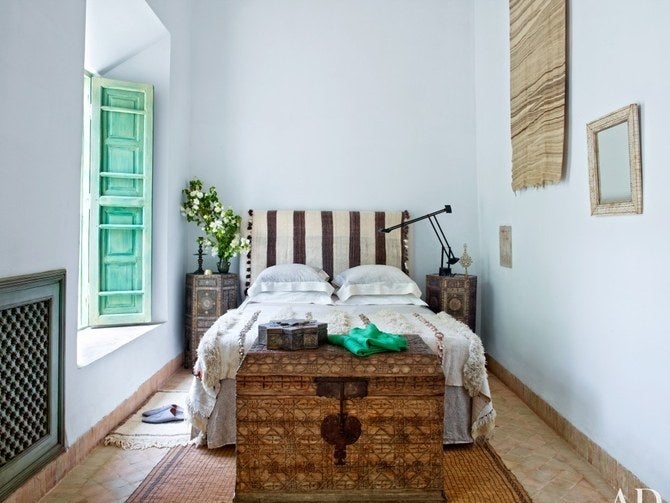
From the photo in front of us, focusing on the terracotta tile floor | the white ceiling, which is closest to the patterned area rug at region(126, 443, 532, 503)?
the terracotta tile floor

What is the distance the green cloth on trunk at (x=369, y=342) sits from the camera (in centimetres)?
220

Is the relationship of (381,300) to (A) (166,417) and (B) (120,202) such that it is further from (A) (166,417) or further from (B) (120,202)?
(B) (120,202)

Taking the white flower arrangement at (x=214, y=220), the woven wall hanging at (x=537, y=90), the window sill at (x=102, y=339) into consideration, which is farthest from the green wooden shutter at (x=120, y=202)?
the woven wall hanging at (x=537, y=90)

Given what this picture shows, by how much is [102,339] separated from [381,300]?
7.08 ft

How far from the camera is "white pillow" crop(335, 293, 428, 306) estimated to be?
398 centimetres

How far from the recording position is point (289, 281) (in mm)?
4199

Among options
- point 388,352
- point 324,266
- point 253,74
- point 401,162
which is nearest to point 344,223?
point 324,266

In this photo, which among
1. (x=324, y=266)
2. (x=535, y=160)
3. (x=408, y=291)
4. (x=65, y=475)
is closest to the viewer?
(x=65, y=475)

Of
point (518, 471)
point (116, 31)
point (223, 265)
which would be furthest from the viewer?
point (223, 265)

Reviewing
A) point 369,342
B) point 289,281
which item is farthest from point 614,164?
point 289,281

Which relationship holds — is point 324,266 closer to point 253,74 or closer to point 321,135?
point 321,135

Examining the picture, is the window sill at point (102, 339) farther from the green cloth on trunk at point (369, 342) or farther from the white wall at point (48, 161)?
the green cloth on trunk at point (369, 342)

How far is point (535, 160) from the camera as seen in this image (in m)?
3.36

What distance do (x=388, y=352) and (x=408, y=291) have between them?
6.31 ft
